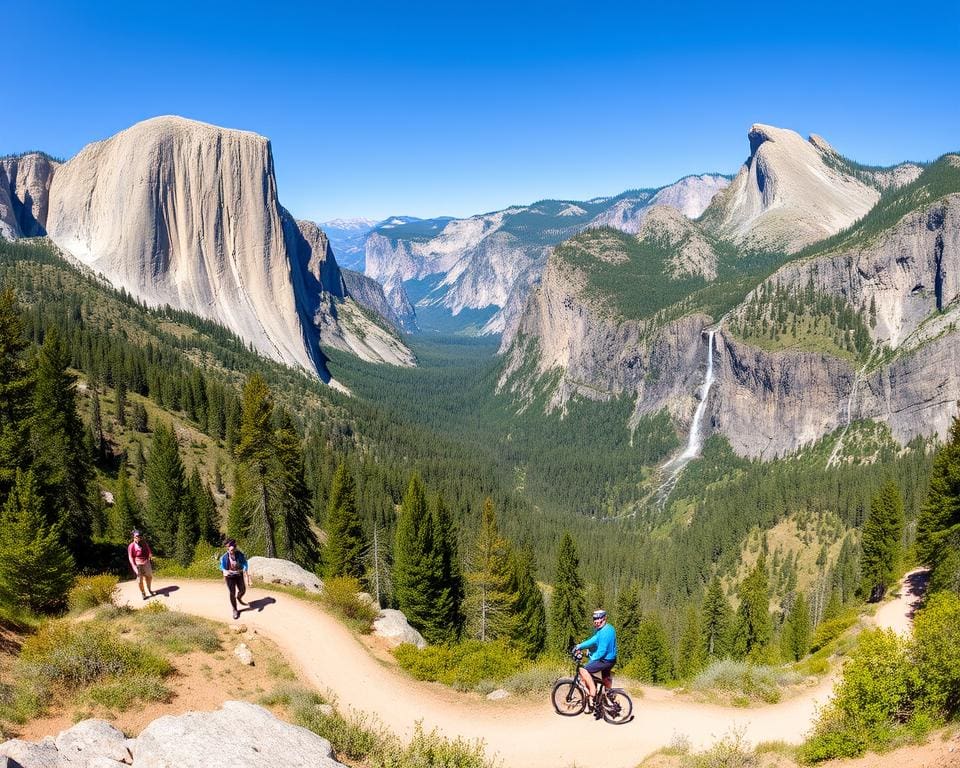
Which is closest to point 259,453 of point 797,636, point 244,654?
point 244,654

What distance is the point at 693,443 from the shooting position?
7387 inches

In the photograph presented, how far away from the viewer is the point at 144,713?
46.5ft

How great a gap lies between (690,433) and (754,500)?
7623cm

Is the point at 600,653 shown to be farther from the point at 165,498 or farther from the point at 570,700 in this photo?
the point at 165,498

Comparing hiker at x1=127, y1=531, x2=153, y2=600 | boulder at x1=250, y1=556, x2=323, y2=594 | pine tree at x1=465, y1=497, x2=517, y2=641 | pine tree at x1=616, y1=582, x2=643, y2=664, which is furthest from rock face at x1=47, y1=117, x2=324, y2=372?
hiker at x1=127, y1=531, x2=153, y2=600

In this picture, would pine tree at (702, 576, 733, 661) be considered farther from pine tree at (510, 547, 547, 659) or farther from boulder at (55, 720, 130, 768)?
boulder at (55, 720, 130, 768)

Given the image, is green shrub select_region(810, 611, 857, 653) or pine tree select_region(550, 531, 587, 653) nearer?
green shrub select_region(810, 611, 857, 653)

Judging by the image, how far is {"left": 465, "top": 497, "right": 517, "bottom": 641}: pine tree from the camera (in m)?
41.0

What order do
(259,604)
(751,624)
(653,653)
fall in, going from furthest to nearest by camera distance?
(751,624) < (653,653) < (259,604)

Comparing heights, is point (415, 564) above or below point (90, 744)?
below

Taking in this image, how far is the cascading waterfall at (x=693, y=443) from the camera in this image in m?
169

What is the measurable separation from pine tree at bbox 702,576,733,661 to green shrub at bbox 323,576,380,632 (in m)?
44.6

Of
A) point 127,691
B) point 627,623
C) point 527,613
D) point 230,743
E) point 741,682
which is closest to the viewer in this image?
point 230,743

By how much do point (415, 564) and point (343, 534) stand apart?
22.1 ft
